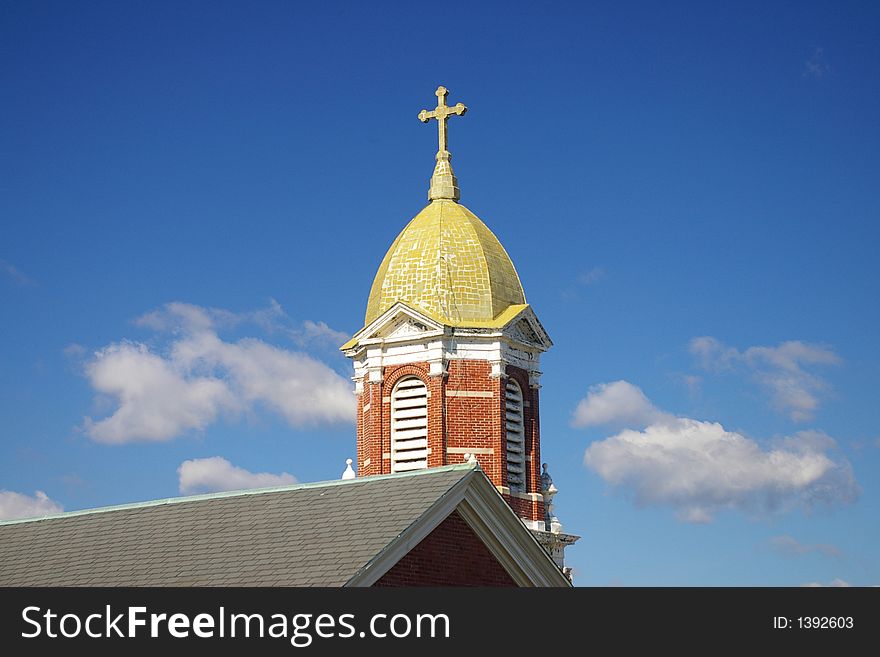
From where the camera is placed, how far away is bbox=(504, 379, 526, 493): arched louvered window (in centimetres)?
4591

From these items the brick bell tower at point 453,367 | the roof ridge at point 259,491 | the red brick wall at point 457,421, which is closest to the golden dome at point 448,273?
the brick bell tower at point 453,367

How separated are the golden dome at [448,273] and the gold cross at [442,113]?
2.30 m

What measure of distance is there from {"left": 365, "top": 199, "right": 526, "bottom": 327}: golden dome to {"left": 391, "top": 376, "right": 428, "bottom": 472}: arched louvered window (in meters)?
2.11

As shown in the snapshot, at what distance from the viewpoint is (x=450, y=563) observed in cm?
2434

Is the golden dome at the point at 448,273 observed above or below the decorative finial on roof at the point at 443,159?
below

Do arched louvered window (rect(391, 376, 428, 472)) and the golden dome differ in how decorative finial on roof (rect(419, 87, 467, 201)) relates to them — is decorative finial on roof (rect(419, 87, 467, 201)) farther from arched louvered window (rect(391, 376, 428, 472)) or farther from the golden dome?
arched louvered window (rect(391, 376, 428, 472))

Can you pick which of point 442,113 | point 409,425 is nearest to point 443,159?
point 442,113

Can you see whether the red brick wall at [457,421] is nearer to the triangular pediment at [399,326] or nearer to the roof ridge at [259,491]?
the triangular pediment at [399,326]

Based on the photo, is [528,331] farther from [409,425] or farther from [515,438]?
[409,425]

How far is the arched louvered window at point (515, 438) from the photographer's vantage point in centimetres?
4591
